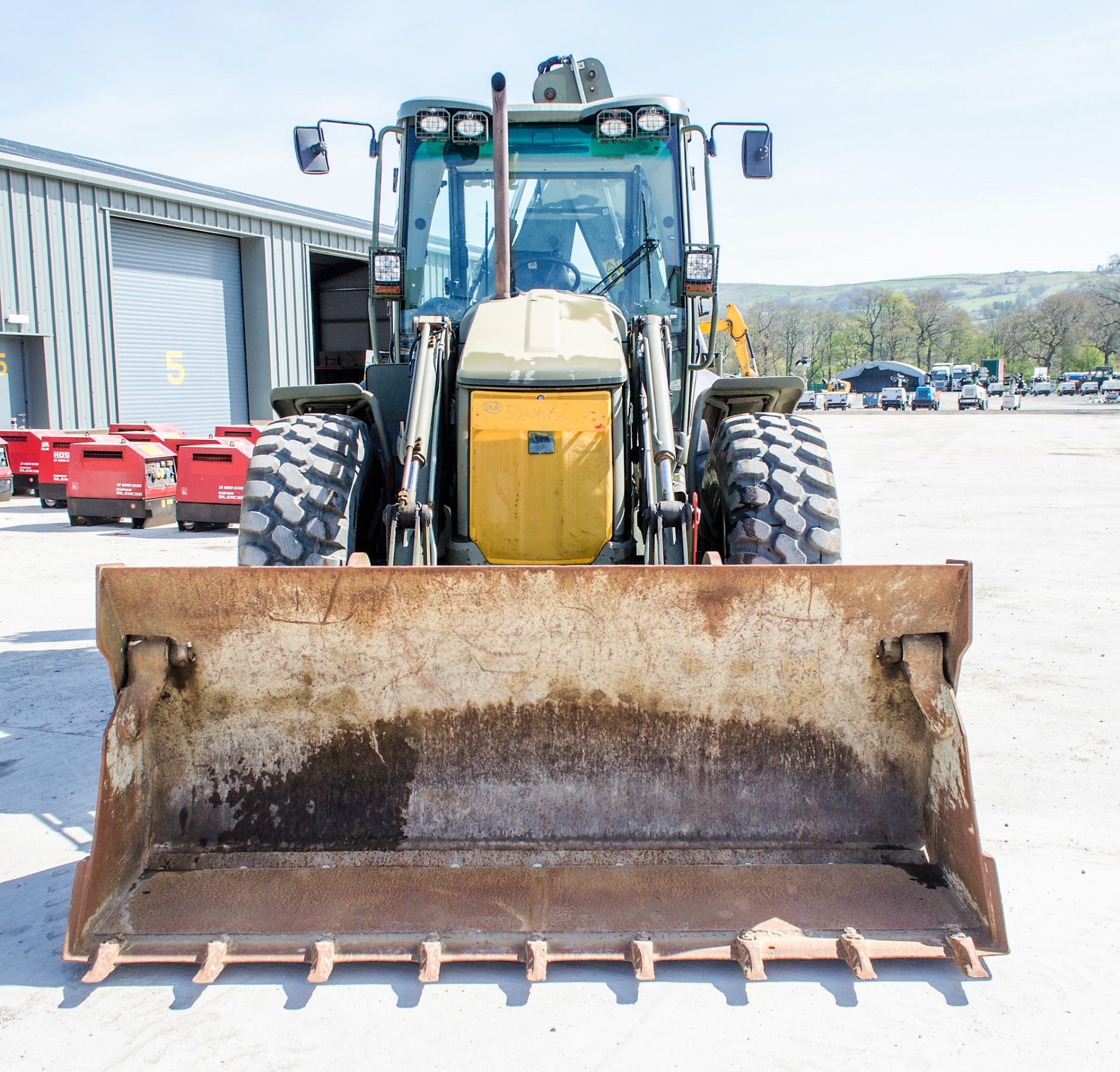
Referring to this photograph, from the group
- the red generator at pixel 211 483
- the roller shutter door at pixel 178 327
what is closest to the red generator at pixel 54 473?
the red generator at pixel 211 483

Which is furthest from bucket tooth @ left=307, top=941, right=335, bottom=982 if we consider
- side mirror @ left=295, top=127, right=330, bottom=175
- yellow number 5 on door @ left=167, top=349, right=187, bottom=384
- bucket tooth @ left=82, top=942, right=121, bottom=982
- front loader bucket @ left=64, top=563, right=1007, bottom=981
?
yellow number 5 on door @ left=167, top=349, right=187, bottom=384

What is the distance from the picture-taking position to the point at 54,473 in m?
13.7

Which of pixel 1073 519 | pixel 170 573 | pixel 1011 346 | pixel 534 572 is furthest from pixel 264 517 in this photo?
pixel 1011 346

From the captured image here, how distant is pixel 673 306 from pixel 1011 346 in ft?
410

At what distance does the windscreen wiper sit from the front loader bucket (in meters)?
2.43

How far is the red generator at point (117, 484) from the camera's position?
11.9m

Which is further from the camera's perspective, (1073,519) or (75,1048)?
(1073,519)

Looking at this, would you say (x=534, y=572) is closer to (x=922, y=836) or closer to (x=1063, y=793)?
(x=922, y=836)

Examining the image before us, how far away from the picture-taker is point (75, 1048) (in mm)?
2424

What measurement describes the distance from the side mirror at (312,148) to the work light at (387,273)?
0.58 meters

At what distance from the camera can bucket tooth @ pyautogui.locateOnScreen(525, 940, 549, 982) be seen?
103 inches

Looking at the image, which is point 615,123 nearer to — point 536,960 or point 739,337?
point 536,960

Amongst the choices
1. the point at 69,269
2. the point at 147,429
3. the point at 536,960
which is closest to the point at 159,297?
the point at 69,269

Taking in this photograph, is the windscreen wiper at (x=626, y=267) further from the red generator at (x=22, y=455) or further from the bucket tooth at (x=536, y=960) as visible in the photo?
the red generator at (x=22, y=455)
